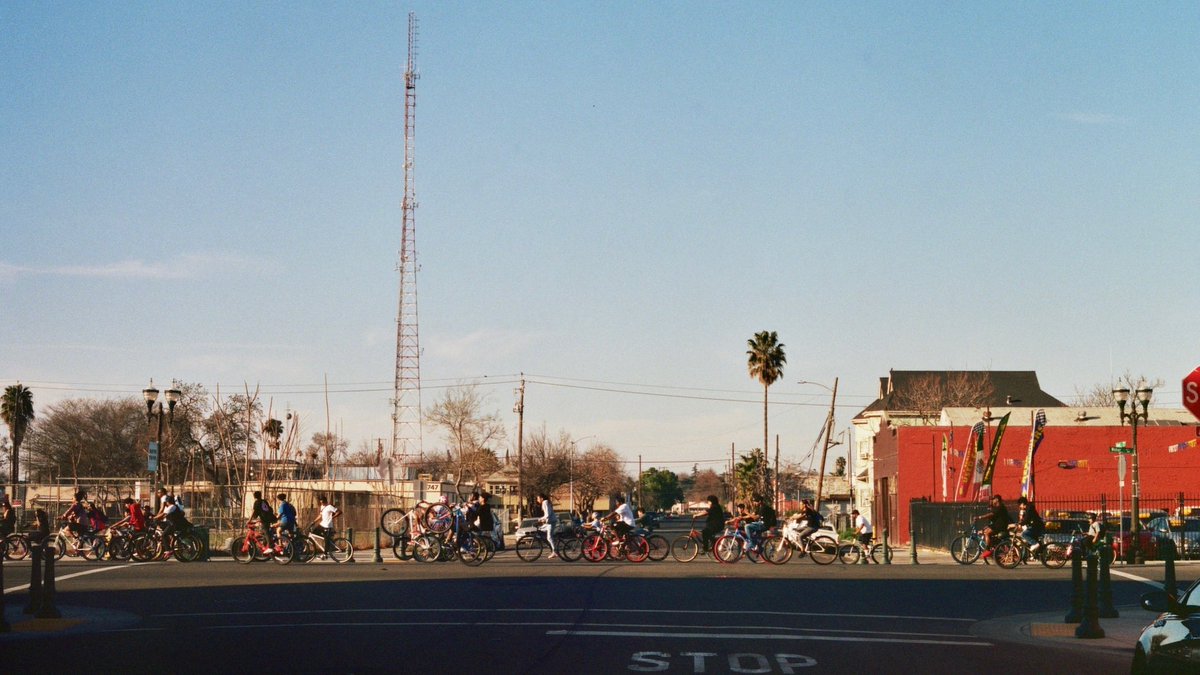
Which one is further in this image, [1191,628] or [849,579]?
[849,579]

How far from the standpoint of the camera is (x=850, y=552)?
3366 cm

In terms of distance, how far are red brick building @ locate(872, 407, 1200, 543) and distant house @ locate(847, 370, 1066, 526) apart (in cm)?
3400

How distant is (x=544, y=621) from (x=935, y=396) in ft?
276

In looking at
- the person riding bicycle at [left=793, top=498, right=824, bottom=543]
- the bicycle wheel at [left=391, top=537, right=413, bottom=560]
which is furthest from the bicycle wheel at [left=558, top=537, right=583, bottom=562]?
the person riding bicycle at [left=793, top=498, right=824, bottom=543]

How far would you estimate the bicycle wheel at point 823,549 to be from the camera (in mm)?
32750

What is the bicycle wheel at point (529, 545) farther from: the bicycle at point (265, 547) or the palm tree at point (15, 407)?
the palm tree at point (15, 407)

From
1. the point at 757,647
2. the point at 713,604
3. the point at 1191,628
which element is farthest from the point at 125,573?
the point at 1191,628

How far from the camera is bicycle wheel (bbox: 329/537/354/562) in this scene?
33.5 meters

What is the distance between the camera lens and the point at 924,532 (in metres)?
49.2

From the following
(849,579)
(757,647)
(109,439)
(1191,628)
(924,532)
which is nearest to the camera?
(1191,628)

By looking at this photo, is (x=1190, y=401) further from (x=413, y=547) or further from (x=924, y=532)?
(x=924, y=532)

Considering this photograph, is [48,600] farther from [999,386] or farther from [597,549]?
[999,386]

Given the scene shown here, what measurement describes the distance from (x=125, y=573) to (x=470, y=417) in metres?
71.0

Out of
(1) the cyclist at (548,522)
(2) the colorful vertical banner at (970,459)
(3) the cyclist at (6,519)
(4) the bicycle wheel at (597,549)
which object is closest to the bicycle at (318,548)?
(1) the cyclist at (548,522)
